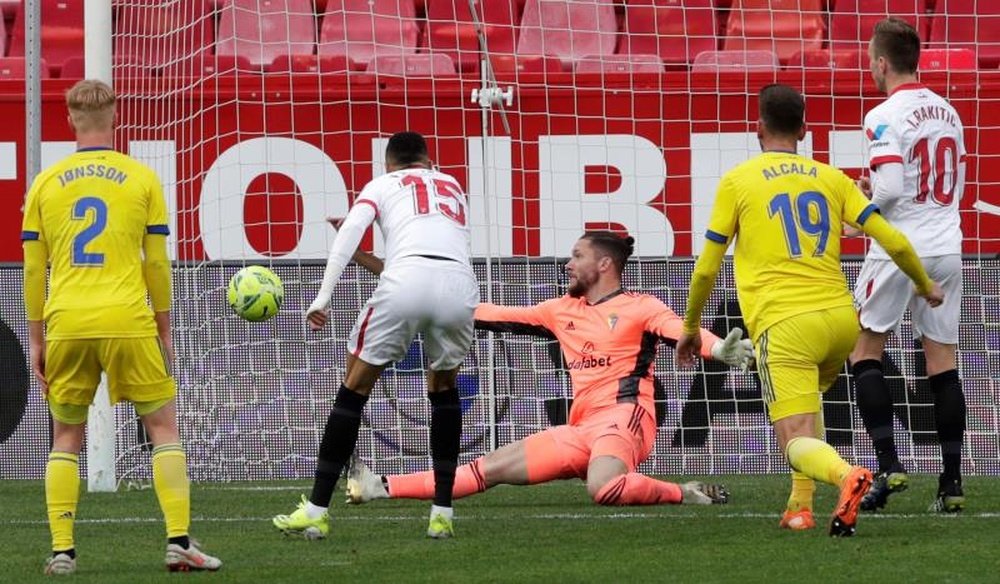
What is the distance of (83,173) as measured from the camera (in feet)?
20.0

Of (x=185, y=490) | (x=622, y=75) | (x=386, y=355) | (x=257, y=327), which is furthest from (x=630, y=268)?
(x=185, y=490)

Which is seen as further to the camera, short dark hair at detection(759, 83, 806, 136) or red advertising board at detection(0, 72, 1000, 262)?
red advertising board at detection(0, 72, 1000, 262)

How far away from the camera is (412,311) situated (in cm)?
702

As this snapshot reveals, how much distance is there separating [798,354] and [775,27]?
593 centimetres

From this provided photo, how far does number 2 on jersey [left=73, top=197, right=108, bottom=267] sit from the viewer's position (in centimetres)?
609

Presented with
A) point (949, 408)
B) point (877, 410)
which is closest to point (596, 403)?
point (877, 410)

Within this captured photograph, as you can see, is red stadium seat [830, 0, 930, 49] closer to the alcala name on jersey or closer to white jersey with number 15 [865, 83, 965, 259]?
white jersey with number 15 [865, 83, 965, 259]

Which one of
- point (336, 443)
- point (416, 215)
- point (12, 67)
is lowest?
point (336, 443)

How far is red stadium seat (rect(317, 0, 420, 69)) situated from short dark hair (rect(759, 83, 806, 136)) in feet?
18.9

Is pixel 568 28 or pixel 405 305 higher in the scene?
pixel 568 28

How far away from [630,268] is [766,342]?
3867 millimetres

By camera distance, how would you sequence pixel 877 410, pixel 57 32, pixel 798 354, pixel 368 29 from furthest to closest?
pixel 57 32 → pixel 368 29 → pixel 877 410 → pixel 798 354

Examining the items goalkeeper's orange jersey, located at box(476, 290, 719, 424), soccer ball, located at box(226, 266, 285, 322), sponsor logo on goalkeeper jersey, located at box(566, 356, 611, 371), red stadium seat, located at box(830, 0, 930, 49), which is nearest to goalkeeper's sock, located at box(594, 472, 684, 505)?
goalkeeper's orange jersey, located at box(476, 290, 719, 424)

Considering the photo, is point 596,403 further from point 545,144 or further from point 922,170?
point 545,144
